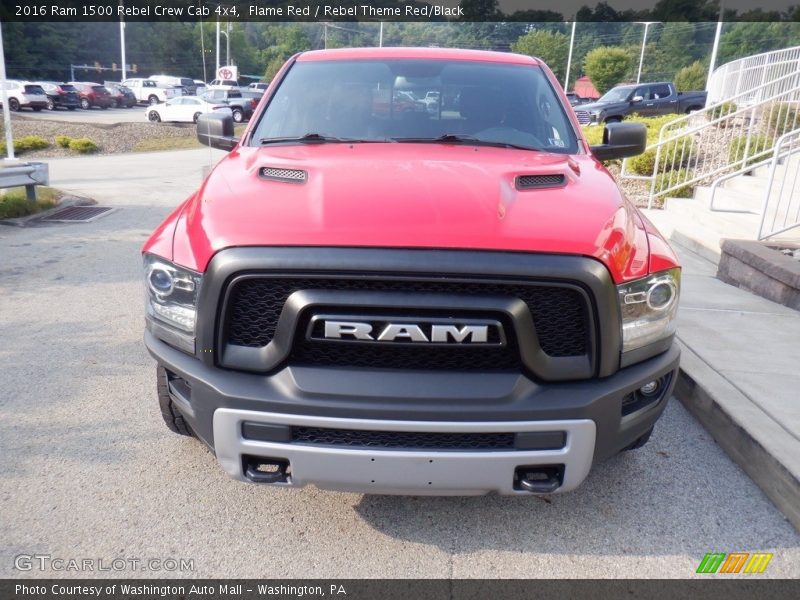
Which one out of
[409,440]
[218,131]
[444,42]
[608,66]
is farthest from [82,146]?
[608,66]

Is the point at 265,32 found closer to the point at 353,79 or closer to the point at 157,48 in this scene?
the point at 157,48

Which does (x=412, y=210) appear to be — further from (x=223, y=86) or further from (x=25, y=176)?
(x=223, y=86)

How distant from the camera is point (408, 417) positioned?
6.99ft

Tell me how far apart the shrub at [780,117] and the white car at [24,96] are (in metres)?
36.6

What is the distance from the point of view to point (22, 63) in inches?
2255

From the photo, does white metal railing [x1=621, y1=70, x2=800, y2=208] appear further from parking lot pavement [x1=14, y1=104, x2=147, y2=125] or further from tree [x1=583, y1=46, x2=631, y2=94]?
tree [x1=583, y1=46, x2=631, y2=94]

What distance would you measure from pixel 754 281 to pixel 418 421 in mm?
4819

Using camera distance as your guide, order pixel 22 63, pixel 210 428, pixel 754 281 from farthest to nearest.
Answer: pixel 22 63 → pixel 754 281 → pixel 210 428

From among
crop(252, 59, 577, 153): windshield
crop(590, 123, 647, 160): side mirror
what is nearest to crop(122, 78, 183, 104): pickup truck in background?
crop(252, 59, 577, 153): windshield

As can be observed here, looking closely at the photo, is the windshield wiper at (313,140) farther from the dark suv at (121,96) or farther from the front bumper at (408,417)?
the dark suv at (121,96)

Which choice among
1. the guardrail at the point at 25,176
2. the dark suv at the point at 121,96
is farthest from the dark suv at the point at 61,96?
the guardrail at the point at 25,176

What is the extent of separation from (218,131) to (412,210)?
2.14 meters

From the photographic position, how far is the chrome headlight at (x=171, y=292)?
7.61 feet
